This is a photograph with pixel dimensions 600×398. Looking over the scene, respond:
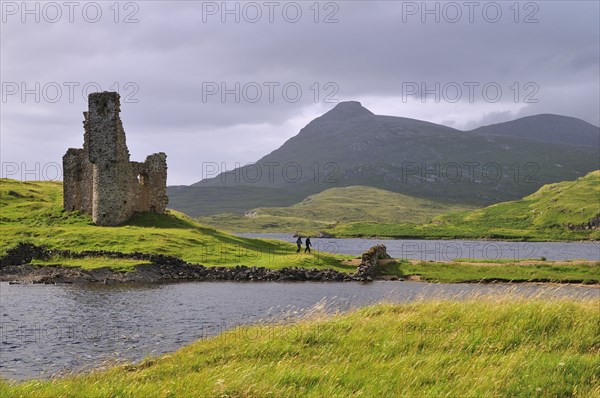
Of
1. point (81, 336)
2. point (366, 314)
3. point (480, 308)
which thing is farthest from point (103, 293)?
point (480, 308)

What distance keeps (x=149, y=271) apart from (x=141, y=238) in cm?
1048

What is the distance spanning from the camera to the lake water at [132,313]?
979 inches

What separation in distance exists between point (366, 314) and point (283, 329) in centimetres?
418

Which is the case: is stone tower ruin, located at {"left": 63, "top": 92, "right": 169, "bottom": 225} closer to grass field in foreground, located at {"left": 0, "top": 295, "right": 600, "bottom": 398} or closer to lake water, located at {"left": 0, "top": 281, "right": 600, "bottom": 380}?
lake water, located at {"left": 0, "top": 281, "right": 600, "bottom": 380}

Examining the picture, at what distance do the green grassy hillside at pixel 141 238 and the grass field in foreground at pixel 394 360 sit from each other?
132ft

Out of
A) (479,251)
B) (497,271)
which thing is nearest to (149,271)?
(497,271)

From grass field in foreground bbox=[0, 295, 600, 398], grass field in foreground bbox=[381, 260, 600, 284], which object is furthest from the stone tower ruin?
grass field in foreground bbox=[0, 295, 600, 398]

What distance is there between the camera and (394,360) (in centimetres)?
1488

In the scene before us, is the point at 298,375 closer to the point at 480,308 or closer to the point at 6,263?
the point at 480,308

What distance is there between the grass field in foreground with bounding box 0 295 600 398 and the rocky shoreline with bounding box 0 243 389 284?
34.7 m

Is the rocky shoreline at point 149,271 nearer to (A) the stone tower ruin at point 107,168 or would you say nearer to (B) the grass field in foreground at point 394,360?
(A) the stone tower ruin at point 107,168

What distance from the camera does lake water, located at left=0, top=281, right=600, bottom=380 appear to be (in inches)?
979

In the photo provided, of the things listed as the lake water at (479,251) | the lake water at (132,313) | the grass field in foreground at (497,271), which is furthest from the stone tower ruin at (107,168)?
the lake water at (479,251)

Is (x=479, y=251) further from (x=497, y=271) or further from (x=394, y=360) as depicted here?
(x=394, y=360)
